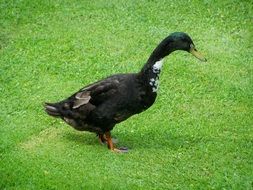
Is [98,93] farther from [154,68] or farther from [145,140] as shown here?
[145,140]

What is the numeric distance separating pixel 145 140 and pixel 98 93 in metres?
1.12

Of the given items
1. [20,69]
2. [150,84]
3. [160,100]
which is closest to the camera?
[150,84]

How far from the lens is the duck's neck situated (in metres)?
8.74

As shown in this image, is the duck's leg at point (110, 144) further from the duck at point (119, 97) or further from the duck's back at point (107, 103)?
the duck's back at point (107, 103)

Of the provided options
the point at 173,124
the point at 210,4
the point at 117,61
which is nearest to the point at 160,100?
the point at 173,124

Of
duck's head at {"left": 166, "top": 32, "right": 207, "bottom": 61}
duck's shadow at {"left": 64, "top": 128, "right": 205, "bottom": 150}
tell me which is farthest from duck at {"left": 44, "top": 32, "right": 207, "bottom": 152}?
duck's shadow at {"left": 64, "top": 128, "right": 205, "bottom": 150}

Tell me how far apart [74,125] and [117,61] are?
2973mm

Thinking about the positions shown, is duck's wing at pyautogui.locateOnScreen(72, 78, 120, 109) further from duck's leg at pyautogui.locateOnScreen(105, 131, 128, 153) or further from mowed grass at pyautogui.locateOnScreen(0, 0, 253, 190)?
mowed grass at pyautogui.locateOnScreen(0, 0, 253, 190)

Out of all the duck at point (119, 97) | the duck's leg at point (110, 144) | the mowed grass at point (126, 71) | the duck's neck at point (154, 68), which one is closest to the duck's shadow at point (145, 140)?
the mowed grass at point (126, 71)

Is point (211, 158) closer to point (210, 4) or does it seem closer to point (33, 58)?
point (33, 58)

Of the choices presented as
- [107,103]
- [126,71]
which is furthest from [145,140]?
[126,71]

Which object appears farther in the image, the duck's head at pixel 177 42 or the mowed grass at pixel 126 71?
the duck's head at pixel 177 42

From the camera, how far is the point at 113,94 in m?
8.79

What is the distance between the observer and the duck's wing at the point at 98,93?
348 inches
